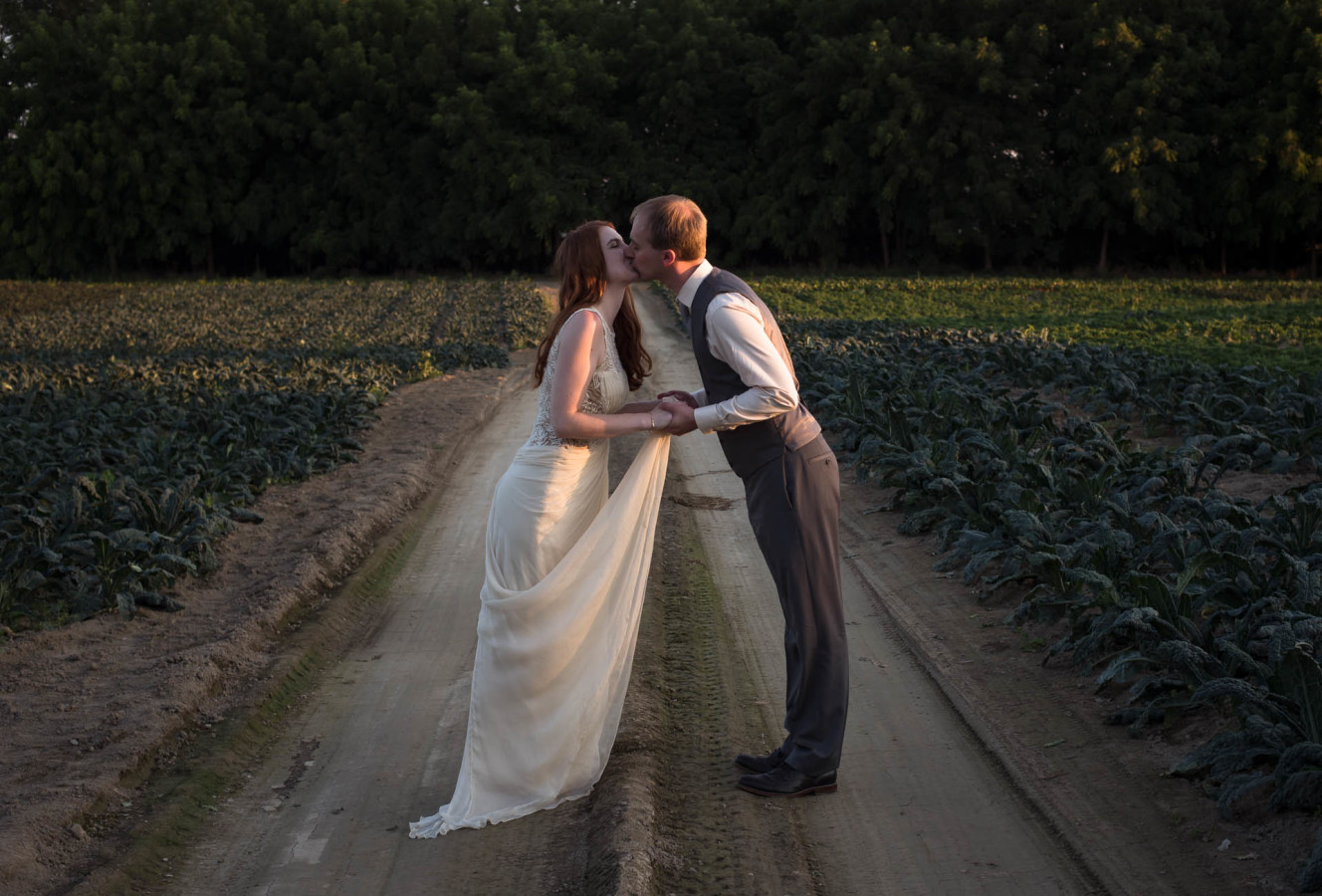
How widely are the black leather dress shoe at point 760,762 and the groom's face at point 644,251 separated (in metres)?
1.87

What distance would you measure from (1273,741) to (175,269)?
185 ft

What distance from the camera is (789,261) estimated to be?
159ft

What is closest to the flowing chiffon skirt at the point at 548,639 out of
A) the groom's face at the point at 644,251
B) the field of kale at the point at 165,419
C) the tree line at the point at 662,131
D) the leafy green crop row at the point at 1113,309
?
the groom's face at the point at 644,251

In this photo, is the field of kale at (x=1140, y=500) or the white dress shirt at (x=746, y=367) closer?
the white dress shirt at (x=746, y=367)

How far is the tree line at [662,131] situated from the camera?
41906mm

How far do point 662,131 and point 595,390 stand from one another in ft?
164

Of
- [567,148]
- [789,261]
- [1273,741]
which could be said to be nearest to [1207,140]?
[789,261]

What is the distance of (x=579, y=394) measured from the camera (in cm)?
416

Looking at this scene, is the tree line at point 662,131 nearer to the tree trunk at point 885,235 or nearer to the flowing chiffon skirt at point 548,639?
the tree trunk at point 885,235

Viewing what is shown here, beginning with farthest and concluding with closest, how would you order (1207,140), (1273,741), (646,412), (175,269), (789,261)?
(175,269) < (789,261) < (1207,140) < (646,412) < (1273,741)

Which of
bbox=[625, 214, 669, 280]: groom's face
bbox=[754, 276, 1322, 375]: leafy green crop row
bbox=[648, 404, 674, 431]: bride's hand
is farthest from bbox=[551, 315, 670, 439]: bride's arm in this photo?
bbox=[754, 276, 1322, 375]: leafy green crop row

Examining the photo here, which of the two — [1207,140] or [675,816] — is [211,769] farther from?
[1207,140]

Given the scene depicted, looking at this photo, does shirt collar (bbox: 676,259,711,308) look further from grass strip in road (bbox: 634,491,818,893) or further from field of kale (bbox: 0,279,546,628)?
field of kale (bbox: 0,279,546,628)

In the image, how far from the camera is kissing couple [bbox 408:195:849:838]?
4.08 metres
